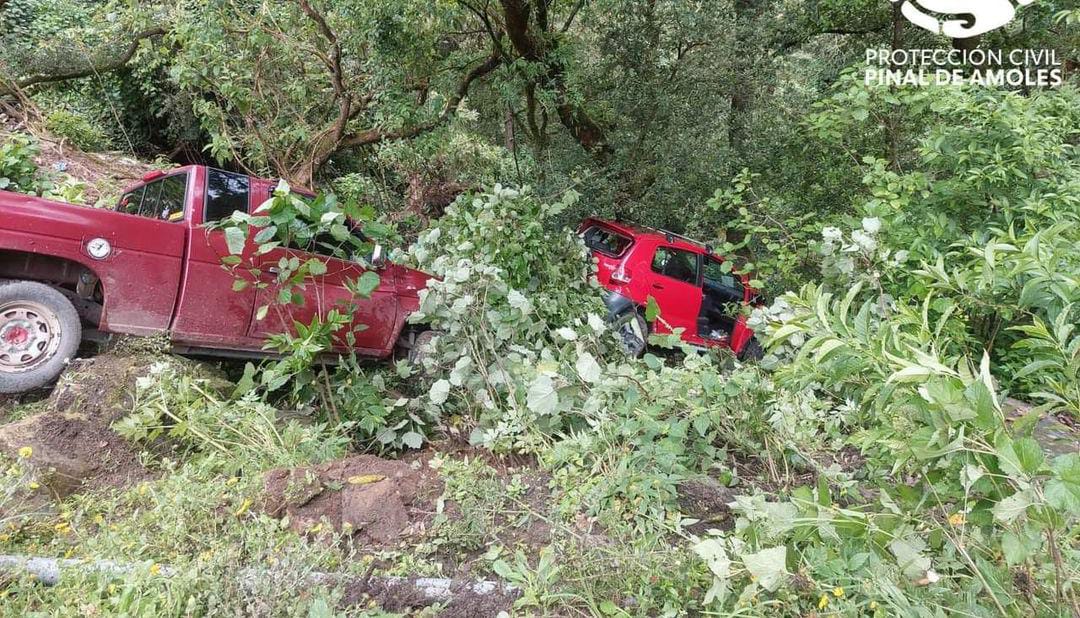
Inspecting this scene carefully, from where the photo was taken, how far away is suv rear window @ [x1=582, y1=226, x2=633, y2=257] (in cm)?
731

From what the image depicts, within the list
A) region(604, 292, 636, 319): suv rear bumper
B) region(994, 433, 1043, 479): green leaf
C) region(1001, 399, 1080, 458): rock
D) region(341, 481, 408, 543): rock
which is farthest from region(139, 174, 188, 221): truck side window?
region(1001, 399, 1080, 458): rock

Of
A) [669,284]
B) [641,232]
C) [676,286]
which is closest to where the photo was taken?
[641,232]

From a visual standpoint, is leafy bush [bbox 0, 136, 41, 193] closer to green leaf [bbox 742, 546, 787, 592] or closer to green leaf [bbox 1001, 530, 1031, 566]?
green leaf [bbox 742, 546, 787, 592]

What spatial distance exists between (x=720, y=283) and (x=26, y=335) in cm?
720

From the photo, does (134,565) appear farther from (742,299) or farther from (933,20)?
(933,20)

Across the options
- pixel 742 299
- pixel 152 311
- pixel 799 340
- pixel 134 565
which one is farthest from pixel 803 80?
pixel 134 565

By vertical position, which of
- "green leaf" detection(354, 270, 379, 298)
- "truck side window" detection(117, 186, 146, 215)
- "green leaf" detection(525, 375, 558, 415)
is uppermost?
"truck side window" detection(117, 186, 146, 215)

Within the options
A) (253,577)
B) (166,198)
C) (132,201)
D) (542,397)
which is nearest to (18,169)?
(132,201)

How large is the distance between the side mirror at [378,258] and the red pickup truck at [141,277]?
1cm

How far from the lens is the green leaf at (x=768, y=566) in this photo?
185 cm

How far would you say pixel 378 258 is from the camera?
499cm

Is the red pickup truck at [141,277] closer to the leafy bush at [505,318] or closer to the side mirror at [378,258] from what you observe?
the side mirror at [378,258]

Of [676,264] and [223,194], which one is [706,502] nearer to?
[223,194]

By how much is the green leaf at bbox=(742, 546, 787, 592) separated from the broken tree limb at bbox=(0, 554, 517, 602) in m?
1.09
